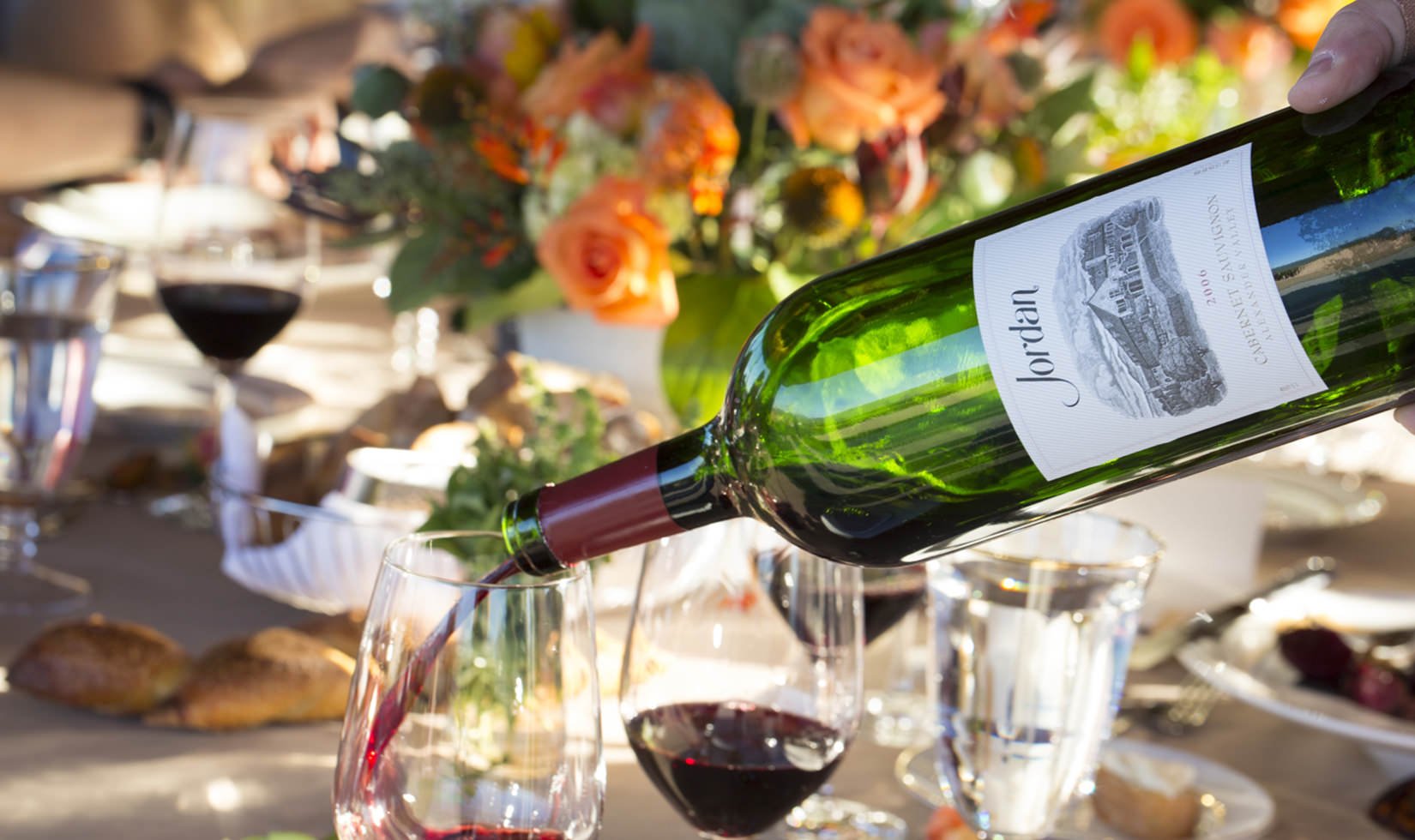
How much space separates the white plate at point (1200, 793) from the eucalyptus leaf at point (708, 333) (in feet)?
1.54

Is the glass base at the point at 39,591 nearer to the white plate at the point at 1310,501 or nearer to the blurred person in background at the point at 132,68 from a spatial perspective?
the white plate at the point at 1310,501

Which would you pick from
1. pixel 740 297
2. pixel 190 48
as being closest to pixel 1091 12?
pixel 740 297

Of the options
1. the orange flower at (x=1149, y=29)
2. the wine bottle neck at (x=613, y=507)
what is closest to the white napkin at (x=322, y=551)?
the wine bottle neck at (x=613, y=507)

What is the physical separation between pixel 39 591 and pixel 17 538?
121mm

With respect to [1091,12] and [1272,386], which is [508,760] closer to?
[1272,386]

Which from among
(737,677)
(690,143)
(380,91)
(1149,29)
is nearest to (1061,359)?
(737,677)

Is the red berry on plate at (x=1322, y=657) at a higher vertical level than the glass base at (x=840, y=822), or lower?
higher

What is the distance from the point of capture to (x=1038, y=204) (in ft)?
2.01

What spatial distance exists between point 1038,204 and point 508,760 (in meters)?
0.33

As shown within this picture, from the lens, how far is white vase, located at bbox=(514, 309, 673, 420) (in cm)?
156

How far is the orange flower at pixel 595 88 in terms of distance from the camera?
4.34 ft

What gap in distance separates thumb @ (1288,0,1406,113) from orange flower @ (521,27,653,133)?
808mm

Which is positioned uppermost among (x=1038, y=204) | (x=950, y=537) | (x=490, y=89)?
(x=490, y=89)

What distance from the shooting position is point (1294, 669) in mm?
1101
